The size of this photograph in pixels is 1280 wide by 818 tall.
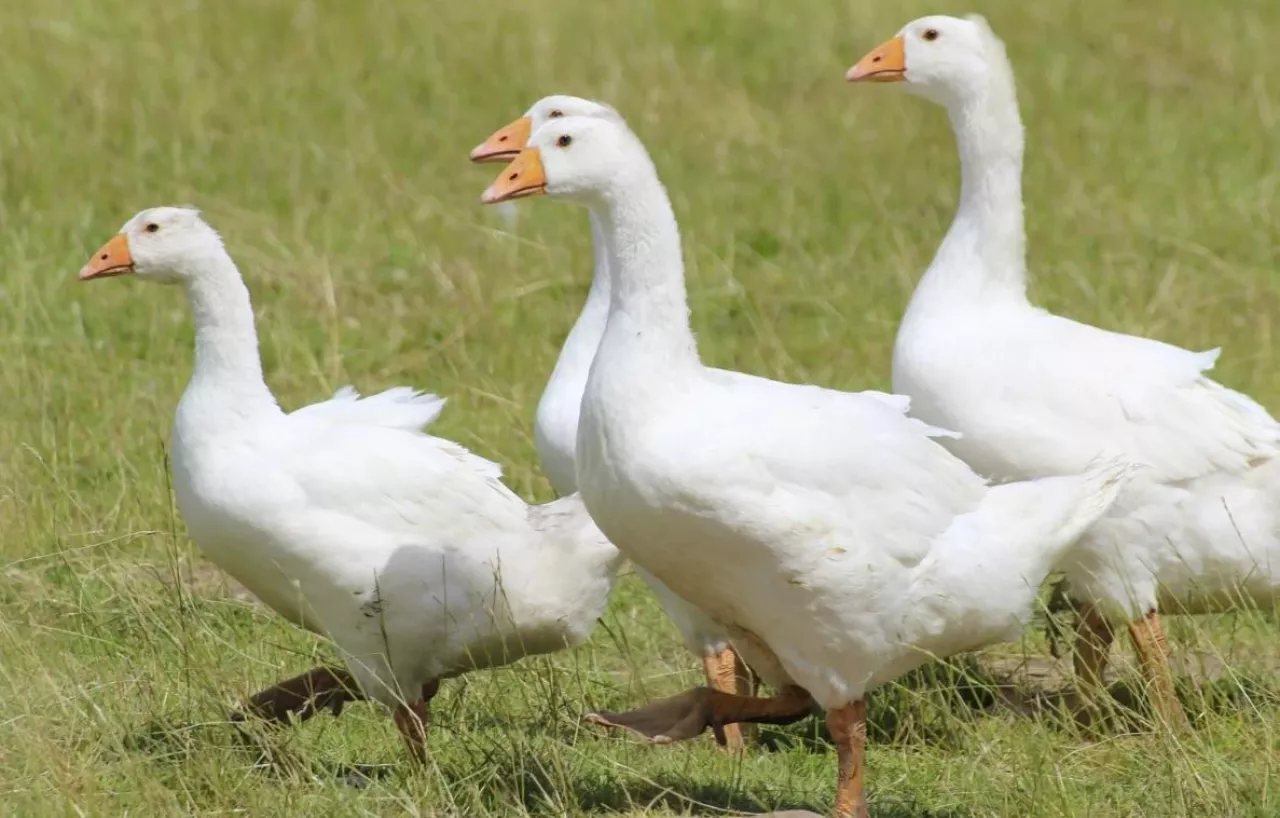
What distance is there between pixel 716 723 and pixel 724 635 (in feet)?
3.68

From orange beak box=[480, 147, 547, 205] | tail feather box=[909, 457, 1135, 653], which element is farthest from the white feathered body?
tail feather box=[909, 457, 1135, 653]

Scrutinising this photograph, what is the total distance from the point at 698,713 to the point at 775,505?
704 mm

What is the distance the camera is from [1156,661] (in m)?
6.28

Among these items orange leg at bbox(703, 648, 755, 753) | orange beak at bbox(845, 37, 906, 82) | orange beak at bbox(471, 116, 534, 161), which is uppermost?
orange beak at bbox(845, 37, 906, 82)

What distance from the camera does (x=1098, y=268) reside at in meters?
10.9

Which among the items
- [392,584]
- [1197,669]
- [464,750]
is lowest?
[1197,669]

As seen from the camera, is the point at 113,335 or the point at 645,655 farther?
the point at 113,335

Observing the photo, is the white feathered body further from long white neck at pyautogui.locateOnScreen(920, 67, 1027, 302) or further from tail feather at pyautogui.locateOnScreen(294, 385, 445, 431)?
long white neck at pyautogui.locateOnScreen(920, 67, 1027, 302)

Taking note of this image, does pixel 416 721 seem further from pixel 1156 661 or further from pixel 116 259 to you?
pixel 1156 661

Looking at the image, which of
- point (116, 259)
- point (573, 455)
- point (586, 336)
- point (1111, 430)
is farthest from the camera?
point (586, 336)

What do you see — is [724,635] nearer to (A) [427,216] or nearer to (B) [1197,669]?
(B) [1197,669]

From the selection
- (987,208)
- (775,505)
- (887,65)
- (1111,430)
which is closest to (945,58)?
(887,65)

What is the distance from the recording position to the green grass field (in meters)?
5.36

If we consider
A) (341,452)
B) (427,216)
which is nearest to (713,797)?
(341,452)
